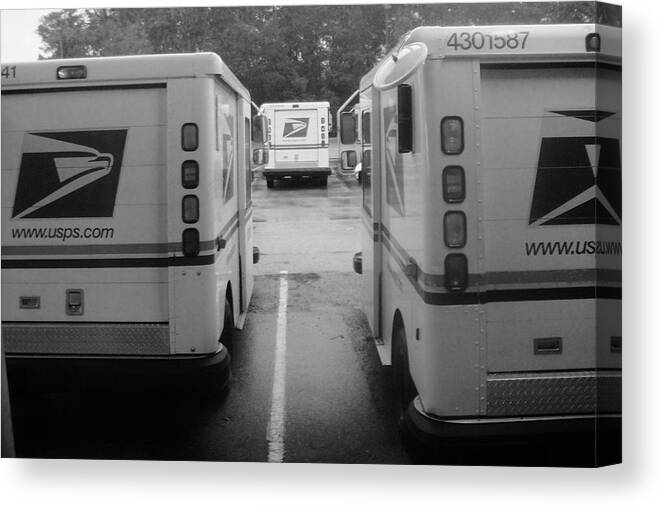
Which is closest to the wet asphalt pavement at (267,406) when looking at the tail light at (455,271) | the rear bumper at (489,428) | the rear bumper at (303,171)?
the rear bumper at (489,428)

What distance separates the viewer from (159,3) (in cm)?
410

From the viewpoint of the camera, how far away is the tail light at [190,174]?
13.2 ft

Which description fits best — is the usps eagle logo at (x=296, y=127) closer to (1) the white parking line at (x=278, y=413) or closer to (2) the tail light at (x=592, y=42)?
(1) the white parking line at (x=278, y=413)

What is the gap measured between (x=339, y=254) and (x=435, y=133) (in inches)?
52.1

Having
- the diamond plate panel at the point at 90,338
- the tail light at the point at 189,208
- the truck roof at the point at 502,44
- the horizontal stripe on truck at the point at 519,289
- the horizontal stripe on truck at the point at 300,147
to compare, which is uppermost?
the truck roof at the point at 502,44

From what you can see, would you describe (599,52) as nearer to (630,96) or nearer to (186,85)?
(630,96)

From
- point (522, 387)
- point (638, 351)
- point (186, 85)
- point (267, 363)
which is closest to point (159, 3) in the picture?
point (186, 85)

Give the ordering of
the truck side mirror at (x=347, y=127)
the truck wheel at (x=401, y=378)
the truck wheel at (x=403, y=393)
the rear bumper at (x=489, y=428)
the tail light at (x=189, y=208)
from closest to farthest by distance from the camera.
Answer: the rear bumper at (x=489, y=428), the truck wheel at (x=403, y=393), the truck wheel at (x=401, y=378), the tail light at (x=189, y=208), the truck side mirror at (x=347, y=127)

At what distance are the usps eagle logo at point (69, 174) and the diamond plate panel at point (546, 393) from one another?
83.6 inches

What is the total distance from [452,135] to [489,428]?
132 centimetres

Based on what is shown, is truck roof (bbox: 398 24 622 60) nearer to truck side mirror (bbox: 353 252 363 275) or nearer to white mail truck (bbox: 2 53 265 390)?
white mail truck (bbox: 2 53 265 390)

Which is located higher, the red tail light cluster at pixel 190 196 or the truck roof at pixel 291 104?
the truck roof at pixel 291 104

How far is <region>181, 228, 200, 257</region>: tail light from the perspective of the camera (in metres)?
Result: 4.07

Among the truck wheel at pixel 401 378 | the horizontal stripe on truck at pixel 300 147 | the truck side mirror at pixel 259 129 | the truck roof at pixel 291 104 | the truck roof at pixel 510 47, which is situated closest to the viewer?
the truck roof at pixel 510 47
